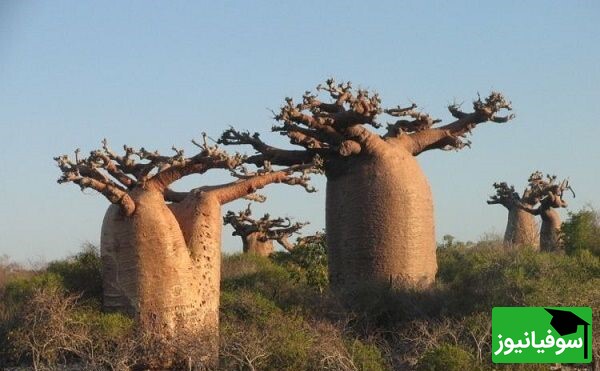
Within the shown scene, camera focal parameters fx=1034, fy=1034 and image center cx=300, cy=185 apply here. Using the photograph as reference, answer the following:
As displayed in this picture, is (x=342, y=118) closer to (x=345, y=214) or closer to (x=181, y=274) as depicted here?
(x=345, y=214)

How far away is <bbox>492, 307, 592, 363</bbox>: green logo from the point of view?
9914 mm

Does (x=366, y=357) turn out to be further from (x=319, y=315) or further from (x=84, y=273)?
(x=84, y=273)

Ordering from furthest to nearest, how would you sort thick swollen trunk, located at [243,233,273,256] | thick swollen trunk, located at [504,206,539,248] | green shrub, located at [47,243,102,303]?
1. thick swollen trunk, located at [243,233,273,256]
2. thick swollen trunk, located at [504,206,539,248]
3. green shrub, located at [47,243,102,303]

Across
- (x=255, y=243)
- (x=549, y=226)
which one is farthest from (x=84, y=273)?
(x=549, y=226)

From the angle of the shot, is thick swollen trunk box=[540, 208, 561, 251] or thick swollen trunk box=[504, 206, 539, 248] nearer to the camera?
thick swollen trunk box=[540, 208, 561, 251]

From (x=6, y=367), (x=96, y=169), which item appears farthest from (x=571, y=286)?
(x=6, y=367)

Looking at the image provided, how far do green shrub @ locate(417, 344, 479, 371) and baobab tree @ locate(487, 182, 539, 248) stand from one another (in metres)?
12.4

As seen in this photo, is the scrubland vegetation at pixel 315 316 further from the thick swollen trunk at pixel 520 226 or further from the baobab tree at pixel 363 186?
the thick swollen trunk at pixel 520 226

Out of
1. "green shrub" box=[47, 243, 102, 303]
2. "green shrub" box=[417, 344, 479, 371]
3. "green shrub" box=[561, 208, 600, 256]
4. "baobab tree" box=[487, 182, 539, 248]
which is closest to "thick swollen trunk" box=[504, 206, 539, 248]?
"baobab tree" box=[487, 182, 539, 248]

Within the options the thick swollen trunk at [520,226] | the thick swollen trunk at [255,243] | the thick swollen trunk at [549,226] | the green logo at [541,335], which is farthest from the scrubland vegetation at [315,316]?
the thick swollen trunk at [255,243]

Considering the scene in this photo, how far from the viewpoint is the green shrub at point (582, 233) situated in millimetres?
16156

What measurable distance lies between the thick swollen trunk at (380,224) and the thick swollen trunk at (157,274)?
301 cm

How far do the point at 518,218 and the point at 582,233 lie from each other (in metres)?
5.93

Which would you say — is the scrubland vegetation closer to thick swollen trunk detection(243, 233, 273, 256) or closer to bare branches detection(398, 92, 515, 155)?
bare branches detection(398, 92, 515, 155)
